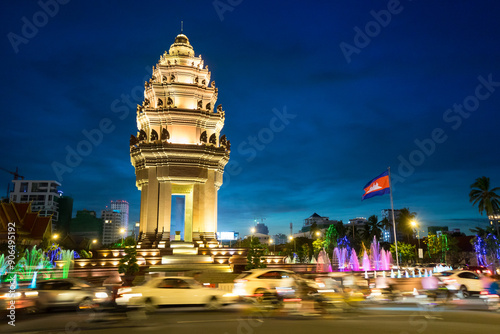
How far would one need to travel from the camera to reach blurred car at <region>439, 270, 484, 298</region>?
20500 millimetres

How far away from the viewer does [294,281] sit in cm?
1684

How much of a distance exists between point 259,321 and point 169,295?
4.18 meters

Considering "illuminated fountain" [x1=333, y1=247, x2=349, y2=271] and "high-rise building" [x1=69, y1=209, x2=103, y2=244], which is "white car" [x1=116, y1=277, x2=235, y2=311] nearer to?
"illuminated fountain" [x1=333, y1=247, x2=349, y2=271]

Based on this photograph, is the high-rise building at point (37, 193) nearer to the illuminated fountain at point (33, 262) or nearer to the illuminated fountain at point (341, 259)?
the illuminated fountain at point (33, 262)

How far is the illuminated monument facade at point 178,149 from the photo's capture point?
127 feet

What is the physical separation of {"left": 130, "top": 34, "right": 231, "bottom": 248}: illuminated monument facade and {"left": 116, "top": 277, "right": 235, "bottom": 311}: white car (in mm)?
21773

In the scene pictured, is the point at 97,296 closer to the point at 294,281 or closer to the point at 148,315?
the point at 148,315

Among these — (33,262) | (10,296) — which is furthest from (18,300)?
(33,262)

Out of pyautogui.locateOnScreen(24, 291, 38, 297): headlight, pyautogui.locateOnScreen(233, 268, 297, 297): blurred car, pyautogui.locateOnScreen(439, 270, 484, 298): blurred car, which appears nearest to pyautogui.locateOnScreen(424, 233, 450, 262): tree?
pyautogui.locateOnScreen(439, 270, 484, 298): blurred car

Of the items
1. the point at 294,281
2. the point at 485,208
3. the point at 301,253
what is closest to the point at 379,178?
the point at 294,281

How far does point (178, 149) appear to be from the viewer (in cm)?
3869

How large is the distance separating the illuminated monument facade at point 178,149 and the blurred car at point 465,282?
2240 centimetres

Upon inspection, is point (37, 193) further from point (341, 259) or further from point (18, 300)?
point (18, 300)

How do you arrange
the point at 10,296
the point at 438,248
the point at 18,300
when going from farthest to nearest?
the point at 438,248, the point at 18,300, the point at 10,296
